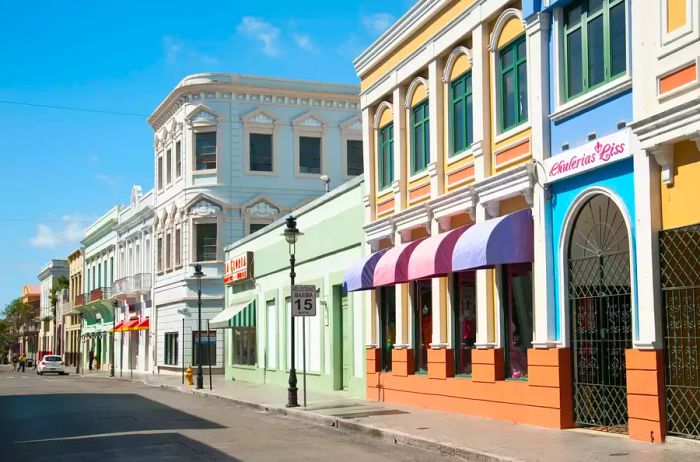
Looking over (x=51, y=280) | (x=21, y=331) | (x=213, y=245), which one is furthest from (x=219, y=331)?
(x=21, y=331)

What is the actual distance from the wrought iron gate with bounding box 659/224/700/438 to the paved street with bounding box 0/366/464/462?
10.7 ft

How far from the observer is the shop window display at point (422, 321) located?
2169cm

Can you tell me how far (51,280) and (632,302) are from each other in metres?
92.2

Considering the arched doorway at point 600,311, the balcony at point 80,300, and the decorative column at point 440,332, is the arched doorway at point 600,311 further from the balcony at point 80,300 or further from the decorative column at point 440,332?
the balcony at point 80,300

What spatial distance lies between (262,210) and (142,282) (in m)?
11.9

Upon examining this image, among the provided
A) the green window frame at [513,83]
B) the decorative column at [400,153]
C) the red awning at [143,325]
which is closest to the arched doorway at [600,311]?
the green window frame at [513,83]

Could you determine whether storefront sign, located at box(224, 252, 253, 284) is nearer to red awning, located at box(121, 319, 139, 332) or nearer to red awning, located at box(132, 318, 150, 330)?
red awning, located at box(132, 318, 150, 330)

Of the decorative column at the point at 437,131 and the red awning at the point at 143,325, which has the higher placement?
the decorative column at the point at 437,131

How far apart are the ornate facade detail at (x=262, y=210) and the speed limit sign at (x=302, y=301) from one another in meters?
24.8

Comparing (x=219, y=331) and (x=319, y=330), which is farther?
(x=219, y=331)

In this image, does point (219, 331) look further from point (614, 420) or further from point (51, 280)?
point (51, 280)

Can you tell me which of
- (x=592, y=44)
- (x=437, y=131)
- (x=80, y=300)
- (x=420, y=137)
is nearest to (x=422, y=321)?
(x=420, y=137)

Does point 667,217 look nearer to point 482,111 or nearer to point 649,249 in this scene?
point 649,249

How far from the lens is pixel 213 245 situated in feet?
153
